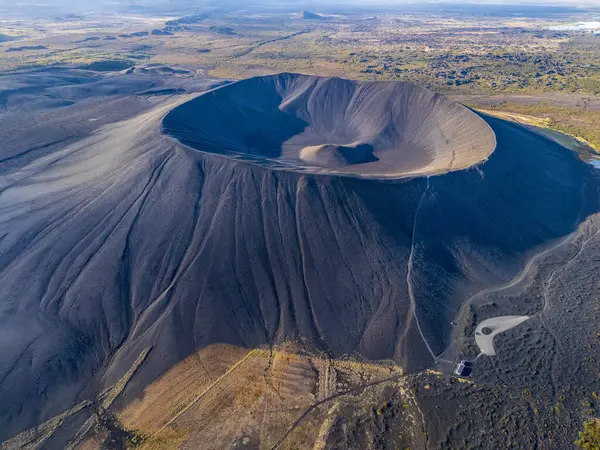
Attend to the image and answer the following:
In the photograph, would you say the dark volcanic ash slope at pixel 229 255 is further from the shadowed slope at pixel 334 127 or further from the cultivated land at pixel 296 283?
the shadowed slope at pixel 334 127

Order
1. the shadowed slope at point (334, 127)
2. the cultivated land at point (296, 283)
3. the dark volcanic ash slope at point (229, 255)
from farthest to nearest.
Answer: the shadowed slope at point (334, 127)
the dark volcanic ash slope at point (229, 255)
the cultivated land at point (296, 283)

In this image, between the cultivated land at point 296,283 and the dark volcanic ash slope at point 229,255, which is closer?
the cultivated land at point 296,283

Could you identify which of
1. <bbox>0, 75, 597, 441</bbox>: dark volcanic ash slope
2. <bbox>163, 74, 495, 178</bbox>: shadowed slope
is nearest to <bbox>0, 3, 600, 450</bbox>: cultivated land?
<bbox>0, 75, 597, 441</bbox>: dark volcanic ash slope

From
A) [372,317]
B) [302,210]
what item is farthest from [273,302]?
[302,210]

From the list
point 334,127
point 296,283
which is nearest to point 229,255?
point 296,283

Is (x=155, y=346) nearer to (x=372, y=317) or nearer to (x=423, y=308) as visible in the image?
(x=372, y=317)

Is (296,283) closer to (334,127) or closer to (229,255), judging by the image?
(229,255)

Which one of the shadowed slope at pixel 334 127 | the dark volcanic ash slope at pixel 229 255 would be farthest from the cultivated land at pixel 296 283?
the shadowed slope at pixel 334 127
